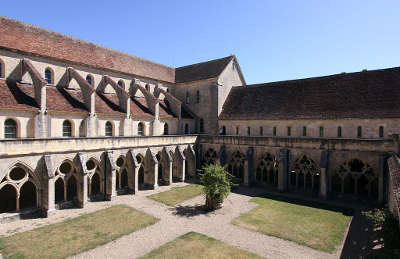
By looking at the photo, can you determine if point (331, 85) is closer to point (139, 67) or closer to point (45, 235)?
point (139, 67)

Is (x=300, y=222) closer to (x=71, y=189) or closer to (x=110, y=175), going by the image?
(x=110, y=175)

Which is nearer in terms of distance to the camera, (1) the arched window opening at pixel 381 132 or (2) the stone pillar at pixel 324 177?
(2) the stone pillar at pixel 324 177

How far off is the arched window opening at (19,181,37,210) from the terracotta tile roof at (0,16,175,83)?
1374 cm

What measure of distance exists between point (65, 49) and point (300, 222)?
30.0 metres

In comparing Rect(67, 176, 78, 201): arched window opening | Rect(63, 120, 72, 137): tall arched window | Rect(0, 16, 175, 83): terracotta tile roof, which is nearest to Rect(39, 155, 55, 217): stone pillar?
Rect(67, 176, 78, 201): arched window opening

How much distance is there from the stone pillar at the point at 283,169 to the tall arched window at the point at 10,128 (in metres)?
24.6

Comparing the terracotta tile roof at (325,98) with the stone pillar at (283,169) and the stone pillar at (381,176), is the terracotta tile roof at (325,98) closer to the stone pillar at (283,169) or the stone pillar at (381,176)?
the stone pillar at (381,176)

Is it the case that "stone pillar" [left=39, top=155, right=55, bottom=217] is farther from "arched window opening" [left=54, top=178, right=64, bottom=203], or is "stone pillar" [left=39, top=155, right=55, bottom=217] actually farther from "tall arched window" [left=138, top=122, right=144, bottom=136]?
"tall arched window" [left=138, top=122, right=144, bottom=136]

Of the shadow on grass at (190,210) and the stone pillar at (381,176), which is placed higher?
the stone pillar at (381,176)

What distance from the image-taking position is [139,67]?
118ft

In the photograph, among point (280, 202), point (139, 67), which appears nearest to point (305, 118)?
point (280, 202)

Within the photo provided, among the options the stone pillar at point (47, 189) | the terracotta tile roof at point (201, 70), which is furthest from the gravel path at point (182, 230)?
the terracotta tile roof at point (201, 70)

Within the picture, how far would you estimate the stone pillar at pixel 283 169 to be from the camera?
78.3 ft

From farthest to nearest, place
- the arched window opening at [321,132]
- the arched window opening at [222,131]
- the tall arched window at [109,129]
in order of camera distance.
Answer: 1. the arched window opening at [222,131]
2. the tall arched window at [109,129]
3. the arched window opening at [321,132]
